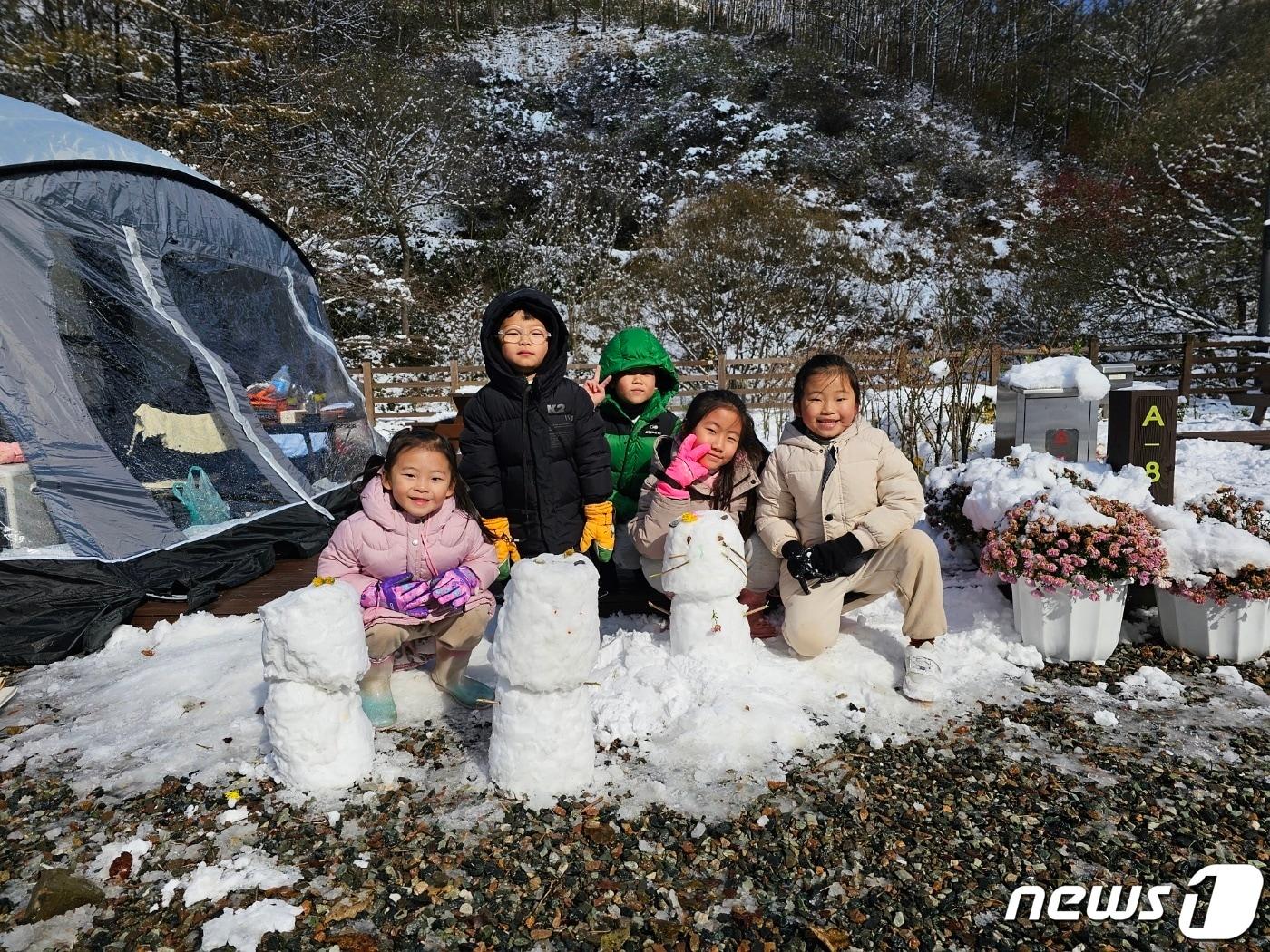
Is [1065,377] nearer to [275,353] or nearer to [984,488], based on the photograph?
[984,488]

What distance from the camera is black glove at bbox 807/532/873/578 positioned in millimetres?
2732

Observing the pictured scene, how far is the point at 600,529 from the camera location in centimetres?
306

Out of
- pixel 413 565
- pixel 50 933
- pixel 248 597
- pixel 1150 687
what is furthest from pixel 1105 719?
pixel 248 597

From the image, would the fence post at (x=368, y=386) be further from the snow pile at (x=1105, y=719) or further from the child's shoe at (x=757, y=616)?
the snow pile at (x=1105, y=719)

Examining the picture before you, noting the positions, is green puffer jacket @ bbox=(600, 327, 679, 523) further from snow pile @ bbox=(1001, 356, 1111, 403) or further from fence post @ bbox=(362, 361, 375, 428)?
fence post @ bbox=(362, 361, 375, 428)

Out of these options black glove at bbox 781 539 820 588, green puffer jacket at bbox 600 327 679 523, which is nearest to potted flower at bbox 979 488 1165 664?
black glove at bbox 781 539 820 588

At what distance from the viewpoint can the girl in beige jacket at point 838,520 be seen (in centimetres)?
276

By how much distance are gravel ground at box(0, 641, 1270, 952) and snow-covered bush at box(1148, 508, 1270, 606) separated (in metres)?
0.60

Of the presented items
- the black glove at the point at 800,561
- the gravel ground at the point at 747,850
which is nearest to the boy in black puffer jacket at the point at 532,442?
the black glove at the point at 800,561

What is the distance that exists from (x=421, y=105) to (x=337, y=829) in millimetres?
21824

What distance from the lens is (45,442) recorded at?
140 inches

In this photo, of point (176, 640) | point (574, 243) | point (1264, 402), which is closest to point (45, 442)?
point (176, 640)

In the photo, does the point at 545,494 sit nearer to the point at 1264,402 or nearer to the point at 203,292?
the point at 203,292

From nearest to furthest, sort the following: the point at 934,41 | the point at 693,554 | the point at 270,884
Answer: the point at 270,884
the point at 693,554
the point at 934,41
